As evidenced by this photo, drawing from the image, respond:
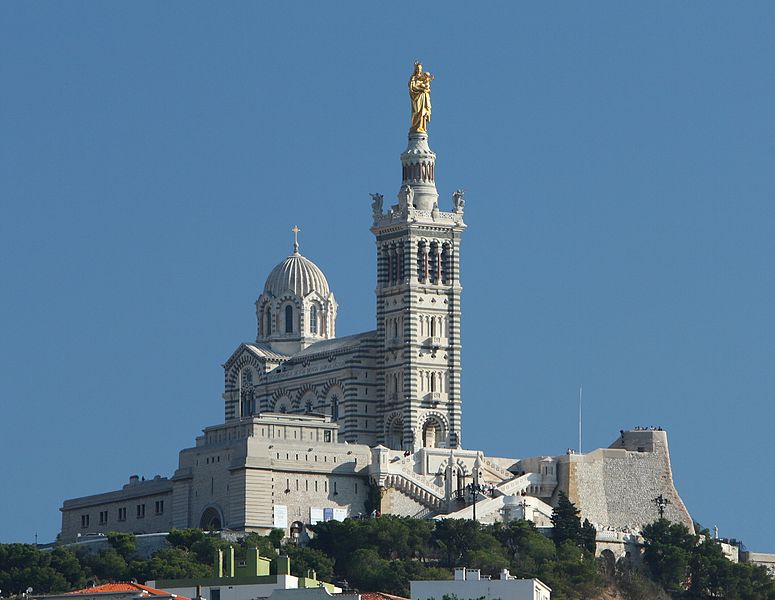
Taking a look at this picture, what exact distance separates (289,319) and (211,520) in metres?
24.3

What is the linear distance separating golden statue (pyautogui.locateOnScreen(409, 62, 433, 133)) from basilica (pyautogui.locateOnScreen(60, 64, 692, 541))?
6 cm

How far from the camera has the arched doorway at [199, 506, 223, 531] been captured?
16577 centimetres

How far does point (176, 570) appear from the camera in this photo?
150 meters

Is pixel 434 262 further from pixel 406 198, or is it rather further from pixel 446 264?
pixel 406 198

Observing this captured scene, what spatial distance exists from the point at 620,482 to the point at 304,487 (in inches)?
804

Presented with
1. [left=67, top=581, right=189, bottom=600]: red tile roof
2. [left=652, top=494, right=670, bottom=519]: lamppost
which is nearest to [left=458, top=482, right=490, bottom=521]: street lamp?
[left=652, top=494, right=670, bottom=519]: lamppost

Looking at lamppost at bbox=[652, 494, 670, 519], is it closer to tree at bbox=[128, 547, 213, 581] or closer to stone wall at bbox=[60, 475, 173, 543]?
stone wall at bbox=[60, 475, 173, 543]

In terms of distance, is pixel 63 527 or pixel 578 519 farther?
pixel 63 527

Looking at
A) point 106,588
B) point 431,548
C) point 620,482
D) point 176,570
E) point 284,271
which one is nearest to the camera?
point 106,588

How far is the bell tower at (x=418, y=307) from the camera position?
17600cm

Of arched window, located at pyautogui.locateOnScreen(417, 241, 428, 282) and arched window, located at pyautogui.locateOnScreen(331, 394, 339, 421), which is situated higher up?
arched window, located at pyautogui.locateOnScreen(417, 241, 428, 282)

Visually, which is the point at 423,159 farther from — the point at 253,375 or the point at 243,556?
the point at 243,556

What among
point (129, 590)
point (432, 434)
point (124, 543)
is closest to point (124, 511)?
point (124, 543)

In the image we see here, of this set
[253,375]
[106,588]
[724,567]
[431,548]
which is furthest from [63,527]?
[106,588]
